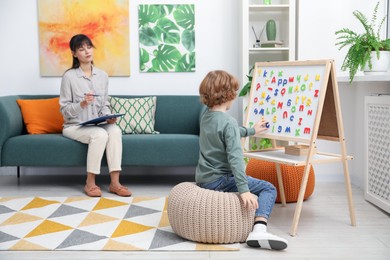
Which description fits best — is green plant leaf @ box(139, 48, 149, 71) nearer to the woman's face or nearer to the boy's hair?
the woman's face

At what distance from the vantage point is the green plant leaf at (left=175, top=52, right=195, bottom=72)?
4875 mm

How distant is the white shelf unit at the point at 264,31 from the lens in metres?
4.46

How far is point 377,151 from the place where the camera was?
352cm

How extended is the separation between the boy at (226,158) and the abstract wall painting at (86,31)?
7.23ft

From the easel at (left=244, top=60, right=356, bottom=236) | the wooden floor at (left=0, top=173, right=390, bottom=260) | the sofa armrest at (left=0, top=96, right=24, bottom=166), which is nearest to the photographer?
the wooden floor at (left=0, top=173, right=390, bottom=260)

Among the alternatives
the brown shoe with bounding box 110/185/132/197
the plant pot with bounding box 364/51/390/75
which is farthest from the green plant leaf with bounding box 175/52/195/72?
the plant pot with bounding box 364/51/390/75

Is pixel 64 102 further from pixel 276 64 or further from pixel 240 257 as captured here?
pixel 240 257

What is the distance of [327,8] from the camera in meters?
4.55

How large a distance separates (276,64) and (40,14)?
2578 millimetres

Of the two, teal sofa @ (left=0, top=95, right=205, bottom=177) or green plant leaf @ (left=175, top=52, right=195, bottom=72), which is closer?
teal sofa @ (left=0, top=95, right=205, bottom=177)

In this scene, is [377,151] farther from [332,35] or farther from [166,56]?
[166,56]

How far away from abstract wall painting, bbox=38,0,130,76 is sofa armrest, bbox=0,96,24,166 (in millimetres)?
569

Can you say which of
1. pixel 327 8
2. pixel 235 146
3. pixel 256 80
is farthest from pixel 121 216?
pixel 327 8

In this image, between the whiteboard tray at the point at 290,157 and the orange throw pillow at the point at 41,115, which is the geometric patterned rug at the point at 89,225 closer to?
the whiteboard tray at the point at 290,157
